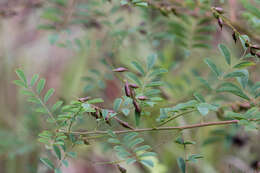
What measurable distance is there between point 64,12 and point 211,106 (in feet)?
A: 2.61

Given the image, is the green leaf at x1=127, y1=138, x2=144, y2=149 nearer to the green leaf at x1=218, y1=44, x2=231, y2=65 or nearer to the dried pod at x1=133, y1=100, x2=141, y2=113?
the dried pod at x1=133, y1=100, x2=141, y2=113

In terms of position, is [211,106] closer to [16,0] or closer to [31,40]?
[16,0]

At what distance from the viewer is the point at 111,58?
42.8 inches

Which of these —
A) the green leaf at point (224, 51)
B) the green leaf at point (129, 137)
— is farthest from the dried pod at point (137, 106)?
the green leaf at point (224, 51)

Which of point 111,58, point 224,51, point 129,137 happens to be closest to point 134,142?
point 129,137

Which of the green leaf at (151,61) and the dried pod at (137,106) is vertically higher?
the green leaf at (151,61)

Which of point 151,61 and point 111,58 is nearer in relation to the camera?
point 151,61

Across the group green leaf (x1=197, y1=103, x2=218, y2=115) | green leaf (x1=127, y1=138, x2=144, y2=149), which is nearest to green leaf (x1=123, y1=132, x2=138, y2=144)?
green leaf (x1=127, y1=138, x2=144, y2=149)

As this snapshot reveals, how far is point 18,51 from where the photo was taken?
8.00ft

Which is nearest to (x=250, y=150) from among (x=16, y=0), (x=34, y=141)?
A: (x=34, y=141)

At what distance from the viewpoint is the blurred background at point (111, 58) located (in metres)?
1.04

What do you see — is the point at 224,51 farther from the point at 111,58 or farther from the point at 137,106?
the point at 111,58

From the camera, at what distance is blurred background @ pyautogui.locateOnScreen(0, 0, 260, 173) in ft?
3.42

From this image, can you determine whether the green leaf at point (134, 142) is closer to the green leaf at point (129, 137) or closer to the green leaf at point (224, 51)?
the green leaf at point (129, 137)
